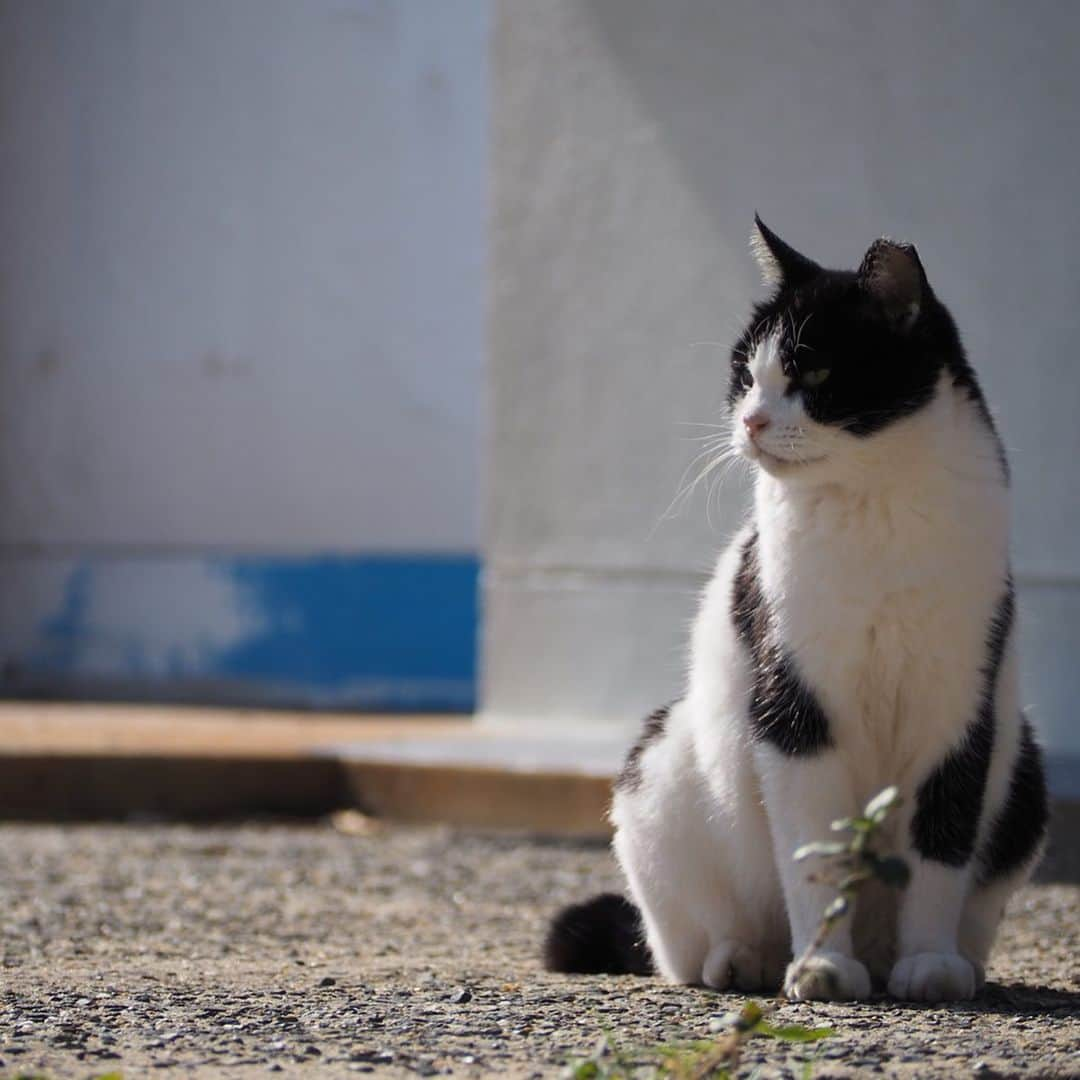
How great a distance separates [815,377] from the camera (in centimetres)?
318

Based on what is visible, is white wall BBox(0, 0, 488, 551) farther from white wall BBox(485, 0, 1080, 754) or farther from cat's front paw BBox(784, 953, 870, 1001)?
cat's front paw BBox(784, 953, 870, 1001)

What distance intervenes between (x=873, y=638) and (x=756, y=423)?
1.38 ft

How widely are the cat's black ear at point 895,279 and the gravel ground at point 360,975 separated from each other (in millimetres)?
1190

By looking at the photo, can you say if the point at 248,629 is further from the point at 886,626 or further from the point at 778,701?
the point at 886,626

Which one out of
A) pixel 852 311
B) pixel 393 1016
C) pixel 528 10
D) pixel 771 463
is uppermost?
pixel 528 10

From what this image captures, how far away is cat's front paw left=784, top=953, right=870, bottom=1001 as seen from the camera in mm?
3080

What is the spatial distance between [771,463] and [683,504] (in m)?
3.38

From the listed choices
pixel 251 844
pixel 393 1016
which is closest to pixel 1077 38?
pixel 251 844

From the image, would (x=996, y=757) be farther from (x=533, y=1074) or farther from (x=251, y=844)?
(x=251, y=844)

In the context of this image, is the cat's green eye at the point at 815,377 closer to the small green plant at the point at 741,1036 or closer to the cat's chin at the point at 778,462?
the cat's chin at the point at 778,462

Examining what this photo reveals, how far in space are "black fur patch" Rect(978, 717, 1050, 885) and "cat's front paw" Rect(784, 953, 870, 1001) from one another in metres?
0.38

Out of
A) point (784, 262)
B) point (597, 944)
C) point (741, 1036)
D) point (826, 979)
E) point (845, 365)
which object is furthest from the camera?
point (597, 944)

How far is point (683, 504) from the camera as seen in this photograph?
656 cm

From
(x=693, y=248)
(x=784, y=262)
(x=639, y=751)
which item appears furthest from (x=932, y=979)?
(x=693, y=248)
